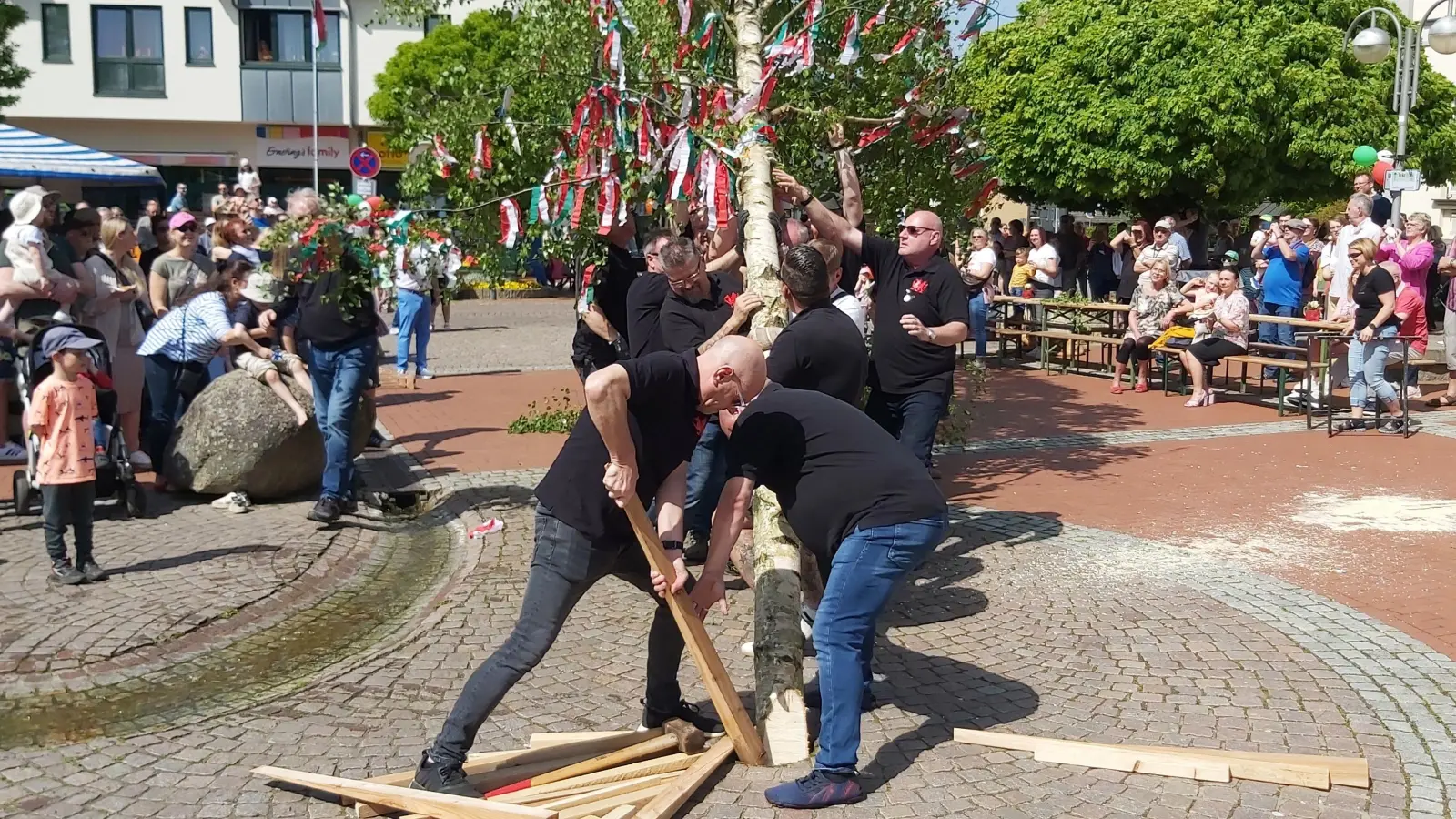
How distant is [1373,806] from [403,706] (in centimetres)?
362

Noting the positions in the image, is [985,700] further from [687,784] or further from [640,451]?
[640,451]

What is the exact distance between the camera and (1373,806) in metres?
4.56

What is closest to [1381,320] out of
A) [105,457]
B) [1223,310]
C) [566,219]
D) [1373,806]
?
[1223,310]

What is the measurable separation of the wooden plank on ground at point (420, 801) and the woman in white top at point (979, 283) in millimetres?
10953

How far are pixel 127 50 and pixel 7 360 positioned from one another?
97.5ft

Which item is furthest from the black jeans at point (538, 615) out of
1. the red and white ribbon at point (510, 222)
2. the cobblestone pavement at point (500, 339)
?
the cobblestone pavement at point (500, 339)

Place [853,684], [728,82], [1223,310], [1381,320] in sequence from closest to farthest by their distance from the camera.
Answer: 1. [853,684]
2. [728,82]
3. [1381,320]
4. [1223,310]

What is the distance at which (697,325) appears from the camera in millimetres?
7289

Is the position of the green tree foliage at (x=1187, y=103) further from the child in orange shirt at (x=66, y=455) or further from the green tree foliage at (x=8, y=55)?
the child in orange shirt at (x=66, y=455)

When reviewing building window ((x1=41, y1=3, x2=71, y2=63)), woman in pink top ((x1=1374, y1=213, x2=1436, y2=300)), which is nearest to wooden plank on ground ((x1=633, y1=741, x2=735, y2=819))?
woman in pink top ((x1=1374, y1=213, x2=1436, y2=300))

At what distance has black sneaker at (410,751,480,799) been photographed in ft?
14.6

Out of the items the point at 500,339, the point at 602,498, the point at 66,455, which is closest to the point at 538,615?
the point at 602,498

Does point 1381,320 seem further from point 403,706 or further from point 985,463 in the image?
point 403,706

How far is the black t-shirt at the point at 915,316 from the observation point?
7.36 metres
